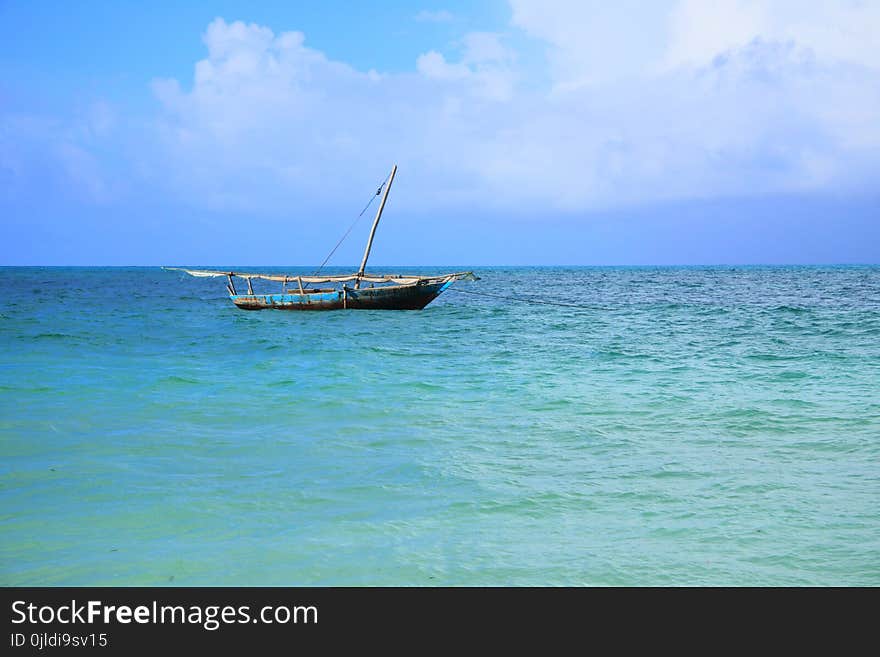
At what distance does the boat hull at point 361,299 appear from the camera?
1099 inches

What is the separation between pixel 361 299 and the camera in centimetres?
2800

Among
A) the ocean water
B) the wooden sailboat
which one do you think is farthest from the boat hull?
the ocean water

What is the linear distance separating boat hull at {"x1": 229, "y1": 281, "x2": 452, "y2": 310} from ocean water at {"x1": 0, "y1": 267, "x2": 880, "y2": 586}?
12485 mm

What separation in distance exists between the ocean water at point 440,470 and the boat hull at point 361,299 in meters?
12.5

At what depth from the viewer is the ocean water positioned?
4.69 metres

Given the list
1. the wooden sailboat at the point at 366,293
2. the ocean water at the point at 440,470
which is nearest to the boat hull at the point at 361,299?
the wooden sailboat at the point at 366,293

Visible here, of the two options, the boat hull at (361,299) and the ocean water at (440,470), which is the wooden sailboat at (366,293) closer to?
the boat hull at (361,299)

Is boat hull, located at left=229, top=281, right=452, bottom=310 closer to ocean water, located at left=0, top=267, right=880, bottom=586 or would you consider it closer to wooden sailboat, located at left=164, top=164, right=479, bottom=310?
wooden sailboat, located at left=164, top=164, right=479, bottom=310

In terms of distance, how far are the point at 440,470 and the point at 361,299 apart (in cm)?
2160

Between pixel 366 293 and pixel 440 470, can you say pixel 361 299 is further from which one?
pixel 440 470

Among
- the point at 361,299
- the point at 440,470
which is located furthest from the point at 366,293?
the point at 440,470

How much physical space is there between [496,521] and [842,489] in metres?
3.16
